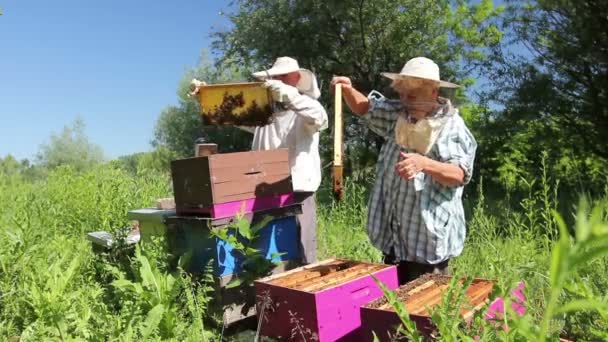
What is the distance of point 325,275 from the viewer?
2.72 metres

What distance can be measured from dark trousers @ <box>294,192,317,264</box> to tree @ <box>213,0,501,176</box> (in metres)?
10.4

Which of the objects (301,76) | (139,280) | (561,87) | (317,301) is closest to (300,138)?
(301,76)

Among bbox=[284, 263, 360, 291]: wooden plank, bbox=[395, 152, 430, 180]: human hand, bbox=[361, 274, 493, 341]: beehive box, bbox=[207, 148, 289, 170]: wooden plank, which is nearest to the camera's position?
bbox=[361, 274, 493, 341]: beehive box

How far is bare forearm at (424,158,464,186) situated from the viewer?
8.02 feet

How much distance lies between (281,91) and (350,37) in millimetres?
11649

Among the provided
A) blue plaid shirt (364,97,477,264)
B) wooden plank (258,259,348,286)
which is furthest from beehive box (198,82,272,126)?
wooden plank (258,259,348,286)

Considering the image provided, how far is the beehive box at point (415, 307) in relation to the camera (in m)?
1.84

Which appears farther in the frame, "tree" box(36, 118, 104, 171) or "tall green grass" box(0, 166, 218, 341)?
"tree" box(36, 118, 104, 171)

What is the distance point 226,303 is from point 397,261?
3.43ft

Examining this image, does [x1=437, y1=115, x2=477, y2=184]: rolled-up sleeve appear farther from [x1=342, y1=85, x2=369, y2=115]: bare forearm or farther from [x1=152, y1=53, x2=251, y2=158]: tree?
[x1=152, y1=53, x2=251, y2=158]: tree

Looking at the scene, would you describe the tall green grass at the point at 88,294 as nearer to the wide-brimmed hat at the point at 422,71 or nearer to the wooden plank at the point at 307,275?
the wooden plank at the point at 307,275

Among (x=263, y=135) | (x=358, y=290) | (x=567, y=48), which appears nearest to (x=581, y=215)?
(x=358, y=290)

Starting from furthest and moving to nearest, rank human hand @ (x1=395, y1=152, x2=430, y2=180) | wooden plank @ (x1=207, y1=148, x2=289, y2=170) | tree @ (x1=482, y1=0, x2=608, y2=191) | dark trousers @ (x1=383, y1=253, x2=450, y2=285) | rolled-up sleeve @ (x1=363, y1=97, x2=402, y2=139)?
tree @ (x1=482, y1=0, x2=608, y2=191) < wooden plank @ (x1=207, y1=148, x2=289, y2=170) < rolled-up sleeve @ (x1=363, y1=97, x2=402, y2=139) < dark trousers @ (x1=383, y1=253, x2=450, y2=285) < human hand @ (x1=395, y1=152, x2=430, y2=180)

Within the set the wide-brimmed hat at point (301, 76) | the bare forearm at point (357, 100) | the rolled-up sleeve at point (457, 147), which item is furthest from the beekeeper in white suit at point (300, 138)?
the rolled-up sleeve at point (457, 147)
